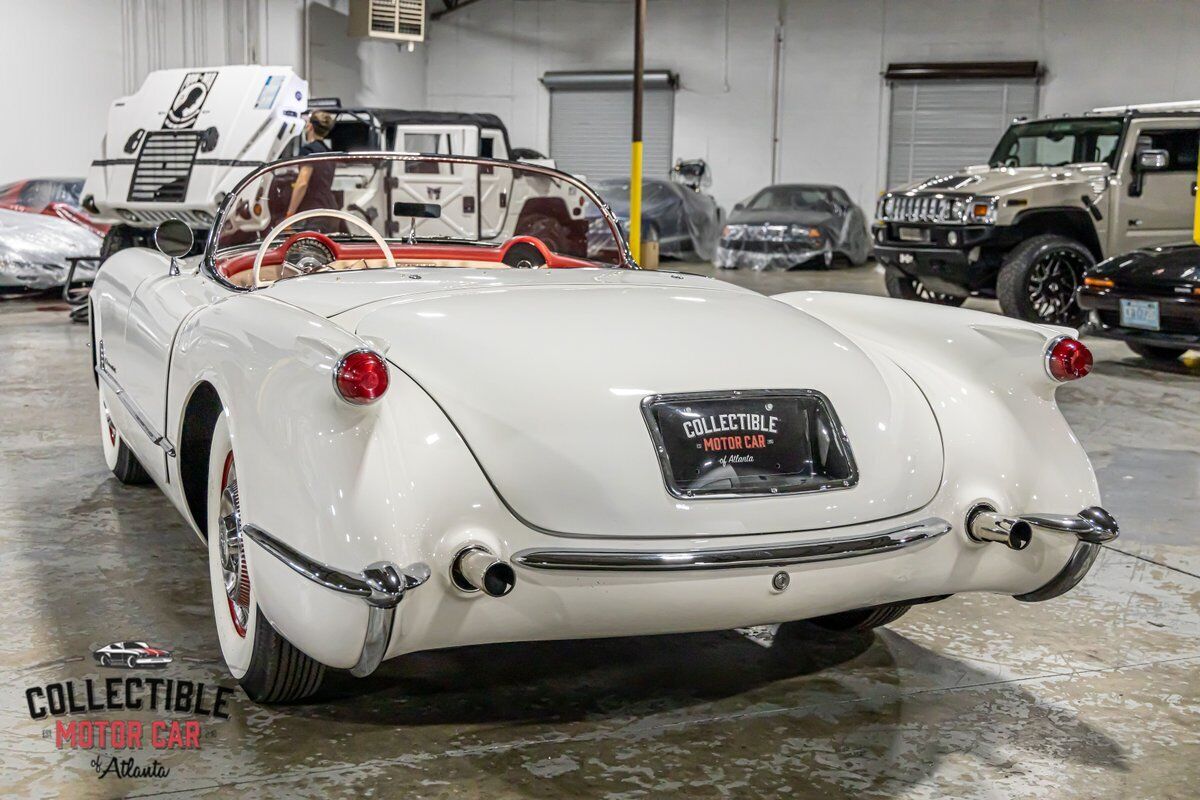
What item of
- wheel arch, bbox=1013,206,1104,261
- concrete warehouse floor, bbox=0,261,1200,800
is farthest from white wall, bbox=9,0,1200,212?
concrete warehouse floor, bbox=0,261,1200,800

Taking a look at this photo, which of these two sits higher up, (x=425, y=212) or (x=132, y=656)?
(x=425, y=212)

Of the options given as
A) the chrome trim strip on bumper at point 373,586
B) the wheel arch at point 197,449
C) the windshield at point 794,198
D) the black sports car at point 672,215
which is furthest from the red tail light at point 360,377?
the windshield at point 794,198

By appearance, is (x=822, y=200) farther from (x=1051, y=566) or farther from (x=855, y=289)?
(x=1051, y=566)

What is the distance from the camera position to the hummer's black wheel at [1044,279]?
1020 cm

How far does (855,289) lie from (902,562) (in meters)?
12.6

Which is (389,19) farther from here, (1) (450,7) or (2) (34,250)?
(2) (34,250)

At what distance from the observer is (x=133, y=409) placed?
12.6ft

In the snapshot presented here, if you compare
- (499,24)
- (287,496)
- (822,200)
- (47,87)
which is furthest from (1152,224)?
(499,24)

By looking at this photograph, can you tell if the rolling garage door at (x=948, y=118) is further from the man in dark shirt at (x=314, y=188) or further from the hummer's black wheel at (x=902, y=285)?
the man in dark shirt at (x=314, y=188)

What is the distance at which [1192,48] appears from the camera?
63.4 ft

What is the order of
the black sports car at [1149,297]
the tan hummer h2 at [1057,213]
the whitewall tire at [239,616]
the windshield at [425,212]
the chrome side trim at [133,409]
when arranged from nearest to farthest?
the whitewall tire at [239,616], the chrome side trim at [133,409], the windshield at [425,212], the black sports car at [1149,297], the tan hummer h2 at [1057,213]

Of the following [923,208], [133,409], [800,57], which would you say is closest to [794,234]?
[800,57]

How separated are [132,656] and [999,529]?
1.99 meters

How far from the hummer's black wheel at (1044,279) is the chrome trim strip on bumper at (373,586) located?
28.4ft
